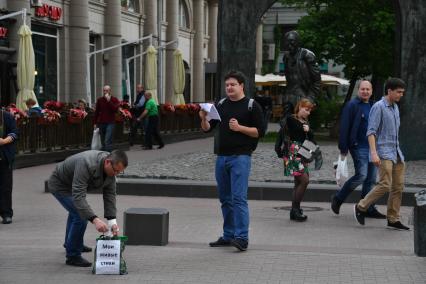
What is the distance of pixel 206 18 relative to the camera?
53.4 m

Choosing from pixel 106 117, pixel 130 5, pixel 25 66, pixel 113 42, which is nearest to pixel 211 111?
pixel 106 117

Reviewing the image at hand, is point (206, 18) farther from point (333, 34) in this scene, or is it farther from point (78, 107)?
point (78, 107)

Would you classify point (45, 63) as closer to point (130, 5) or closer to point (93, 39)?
point (93, 39)

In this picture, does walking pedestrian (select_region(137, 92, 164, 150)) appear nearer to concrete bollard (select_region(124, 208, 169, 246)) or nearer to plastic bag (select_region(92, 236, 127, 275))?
concrete bollard (select_region(124, 208, 169, 246))

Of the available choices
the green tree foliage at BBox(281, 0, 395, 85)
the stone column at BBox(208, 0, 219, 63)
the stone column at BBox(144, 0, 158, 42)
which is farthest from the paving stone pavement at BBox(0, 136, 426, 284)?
the stone column at BBox(208, 0, 219, 63)

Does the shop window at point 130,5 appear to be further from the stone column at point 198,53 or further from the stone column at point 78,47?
the stone column at point 198,53

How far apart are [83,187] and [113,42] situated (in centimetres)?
2815

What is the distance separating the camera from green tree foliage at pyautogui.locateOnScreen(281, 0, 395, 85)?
93.6ft

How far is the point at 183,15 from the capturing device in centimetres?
4856

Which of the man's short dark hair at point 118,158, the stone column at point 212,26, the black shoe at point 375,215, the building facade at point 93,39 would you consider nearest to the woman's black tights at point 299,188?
the black shoe at point 375,215

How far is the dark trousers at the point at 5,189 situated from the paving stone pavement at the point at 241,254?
8.2 inches

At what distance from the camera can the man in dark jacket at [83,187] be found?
7211 mm

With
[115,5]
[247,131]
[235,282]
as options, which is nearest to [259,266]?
[235,282]

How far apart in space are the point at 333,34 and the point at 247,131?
70.0ft
